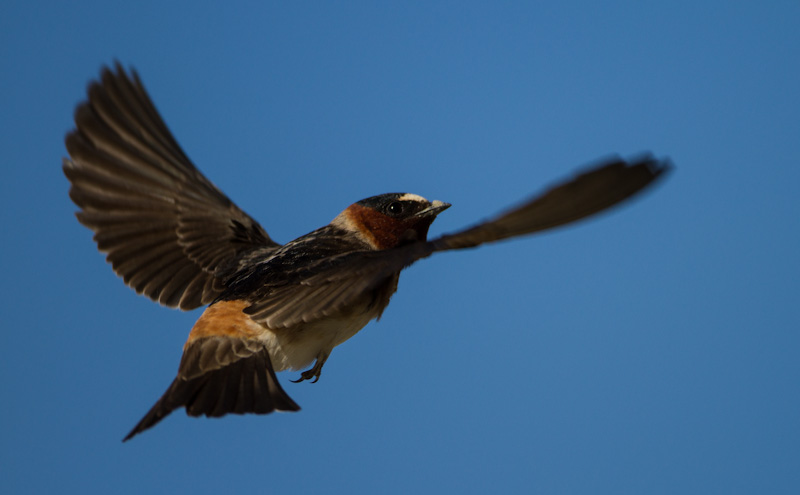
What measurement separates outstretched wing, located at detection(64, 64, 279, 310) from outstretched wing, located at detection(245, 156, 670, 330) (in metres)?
0.60

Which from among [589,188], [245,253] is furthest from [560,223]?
[245,253]

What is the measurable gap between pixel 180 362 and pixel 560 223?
4.10 ft

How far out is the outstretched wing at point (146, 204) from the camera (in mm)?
2904

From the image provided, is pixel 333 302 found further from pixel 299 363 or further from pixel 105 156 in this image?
pixel 105 156

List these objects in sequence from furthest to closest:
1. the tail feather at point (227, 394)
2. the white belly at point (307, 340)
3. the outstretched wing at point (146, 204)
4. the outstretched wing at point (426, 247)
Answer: the outstretched wing at point (146, 204) → the white belly at point (307, 340) → the tail feather at point (227, 394) → the outstretched wing at point (426, 247)

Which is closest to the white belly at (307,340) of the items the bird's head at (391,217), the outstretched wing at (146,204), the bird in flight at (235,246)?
the bird in flight at (235,246)

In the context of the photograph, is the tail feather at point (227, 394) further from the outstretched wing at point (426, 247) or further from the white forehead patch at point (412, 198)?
the white forehead patch at point (412, 198)

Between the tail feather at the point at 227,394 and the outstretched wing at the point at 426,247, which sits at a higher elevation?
the outstretched wing at the point at 426,247

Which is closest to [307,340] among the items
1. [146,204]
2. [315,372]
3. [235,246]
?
[315,372]

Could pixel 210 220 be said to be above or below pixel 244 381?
above

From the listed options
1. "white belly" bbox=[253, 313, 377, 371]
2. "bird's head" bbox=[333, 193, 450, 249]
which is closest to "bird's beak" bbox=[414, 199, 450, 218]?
"bird's head" bbox=[333, 193, 450, 249]

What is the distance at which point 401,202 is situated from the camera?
2.72 meters

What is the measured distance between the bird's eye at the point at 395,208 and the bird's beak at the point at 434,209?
0.08m

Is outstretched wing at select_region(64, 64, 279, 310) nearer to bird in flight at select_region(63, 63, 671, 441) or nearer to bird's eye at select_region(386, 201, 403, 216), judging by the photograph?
bird in flight at select_region(63, 63, 671, 441)
